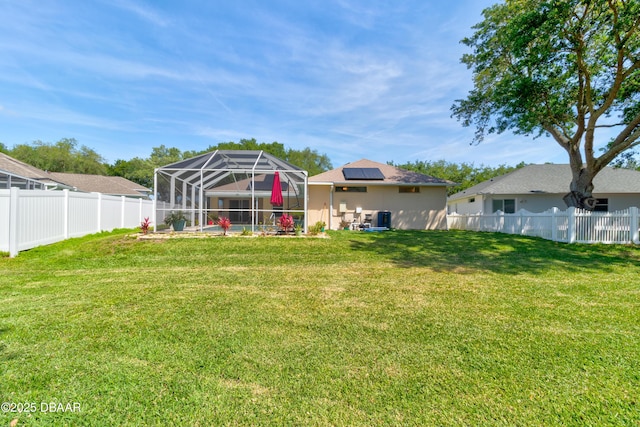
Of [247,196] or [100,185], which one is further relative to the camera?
[100,185]

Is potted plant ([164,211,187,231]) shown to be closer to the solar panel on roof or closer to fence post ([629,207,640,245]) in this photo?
the solar panel on roof

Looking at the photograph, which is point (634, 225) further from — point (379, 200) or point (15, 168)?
point (15, 168)

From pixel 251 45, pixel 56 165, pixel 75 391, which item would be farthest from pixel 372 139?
pixel 56 165

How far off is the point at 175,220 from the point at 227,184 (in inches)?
260

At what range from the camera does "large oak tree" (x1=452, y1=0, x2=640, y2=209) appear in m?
9.86

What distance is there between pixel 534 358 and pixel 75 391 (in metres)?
3.99

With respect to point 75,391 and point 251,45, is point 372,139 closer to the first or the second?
point 251,45

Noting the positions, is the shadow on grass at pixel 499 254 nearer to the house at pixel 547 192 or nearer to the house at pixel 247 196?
the house at pixel 247 196

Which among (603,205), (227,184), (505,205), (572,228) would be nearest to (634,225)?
(572,228)

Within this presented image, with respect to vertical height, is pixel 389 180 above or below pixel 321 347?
above

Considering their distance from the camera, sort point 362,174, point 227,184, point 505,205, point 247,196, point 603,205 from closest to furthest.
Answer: point 362,174 → point 603,205 → point 227,184 → point 505,205 → point 247,196

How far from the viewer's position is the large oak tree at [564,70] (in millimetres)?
9859

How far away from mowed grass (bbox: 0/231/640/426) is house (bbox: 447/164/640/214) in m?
13.3

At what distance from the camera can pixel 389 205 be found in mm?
16203
